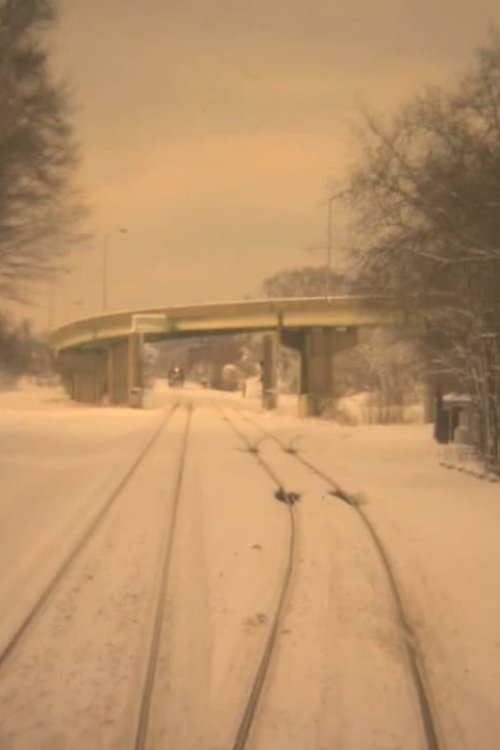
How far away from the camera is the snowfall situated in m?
6.42

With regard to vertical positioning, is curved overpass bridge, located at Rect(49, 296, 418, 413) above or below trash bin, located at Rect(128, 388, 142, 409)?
above

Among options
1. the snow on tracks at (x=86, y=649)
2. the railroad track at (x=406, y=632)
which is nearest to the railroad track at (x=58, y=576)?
the snow on tracks at (x=86, y=649)

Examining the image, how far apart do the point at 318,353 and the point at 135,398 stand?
11.1 metres

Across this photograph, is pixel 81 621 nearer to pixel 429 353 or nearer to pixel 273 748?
pixel 273 748

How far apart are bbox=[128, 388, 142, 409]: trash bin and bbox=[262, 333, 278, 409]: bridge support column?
740 cm

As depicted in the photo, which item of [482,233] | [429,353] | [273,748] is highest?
[482,233]

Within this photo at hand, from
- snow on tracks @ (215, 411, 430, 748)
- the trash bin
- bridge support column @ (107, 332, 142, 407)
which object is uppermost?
bridge support column @ (107, 332, 142, 407)

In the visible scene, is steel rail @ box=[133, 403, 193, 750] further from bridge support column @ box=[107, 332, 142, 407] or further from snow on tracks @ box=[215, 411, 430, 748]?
bridge support column @ box=[107, 332, 142, 407]

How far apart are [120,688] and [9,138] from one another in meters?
19.1

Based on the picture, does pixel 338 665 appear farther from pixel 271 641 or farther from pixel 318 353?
pixel 318 353

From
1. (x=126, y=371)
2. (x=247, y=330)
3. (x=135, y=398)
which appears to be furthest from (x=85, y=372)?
(x=135, y=398)

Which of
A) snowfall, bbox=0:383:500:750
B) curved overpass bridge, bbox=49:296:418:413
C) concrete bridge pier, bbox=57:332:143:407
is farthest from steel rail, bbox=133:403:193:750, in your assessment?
concrete bridge pier, bbox=57:332:143:407

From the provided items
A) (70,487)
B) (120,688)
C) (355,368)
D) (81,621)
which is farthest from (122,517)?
(355,368)

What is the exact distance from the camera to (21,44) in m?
24.1
